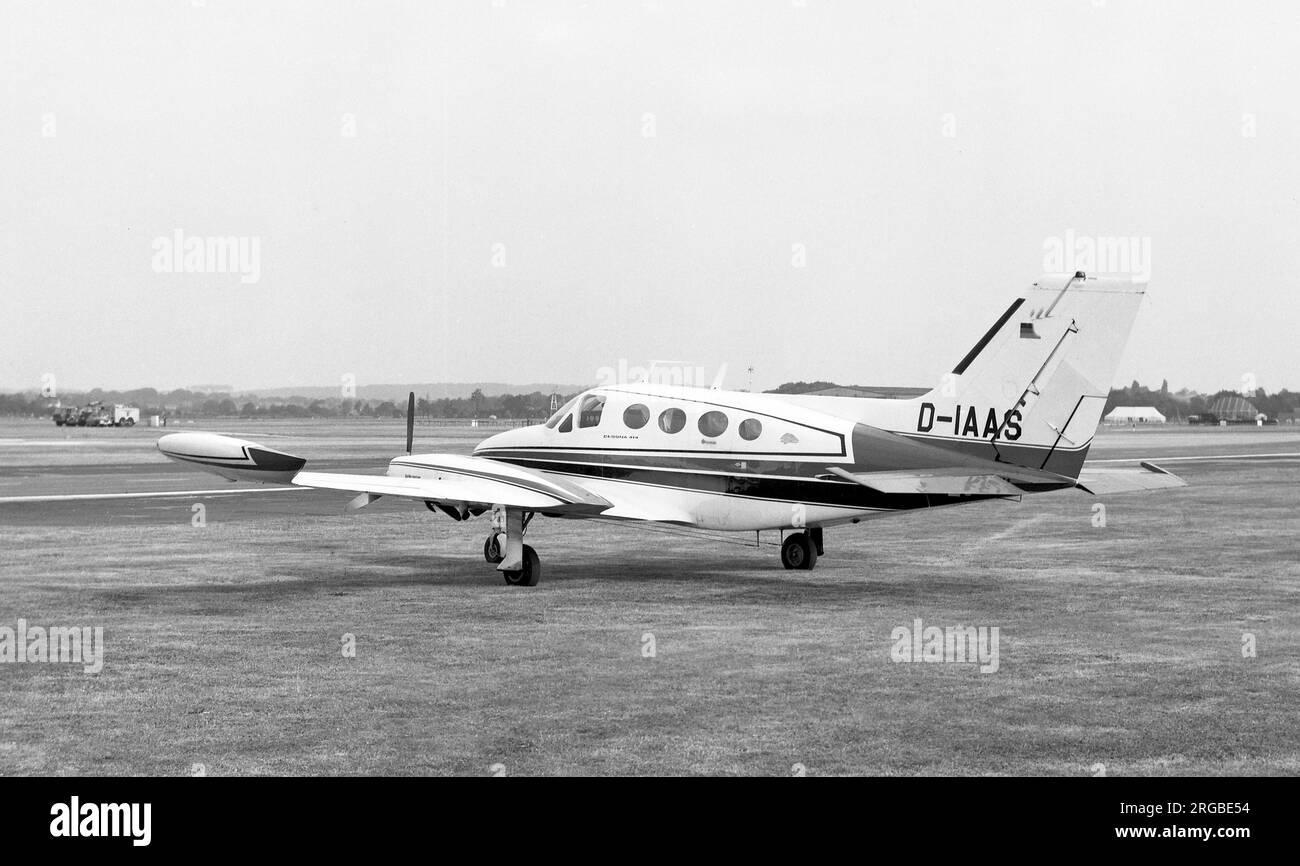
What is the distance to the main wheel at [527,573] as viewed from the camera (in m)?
21.3

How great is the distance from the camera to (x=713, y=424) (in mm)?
21703

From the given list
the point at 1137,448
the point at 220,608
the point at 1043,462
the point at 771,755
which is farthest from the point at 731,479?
the point at 1137,448

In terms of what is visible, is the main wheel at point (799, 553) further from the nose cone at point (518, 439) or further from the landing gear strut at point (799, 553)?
the nose cone at point (518, 439)

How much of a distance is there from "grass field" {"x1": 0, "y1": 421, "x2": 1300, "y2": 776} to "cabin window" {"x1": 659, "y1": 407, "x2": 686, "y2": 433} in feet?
8.61

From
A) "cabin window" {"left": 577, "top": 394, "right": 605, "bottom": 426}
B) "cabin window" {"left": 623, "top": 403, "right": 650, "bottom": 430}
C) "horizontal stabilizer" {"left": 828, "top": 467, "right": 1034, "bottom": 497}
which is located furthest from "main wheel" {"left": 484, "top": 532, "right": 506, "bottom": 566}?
"horizontal stabilizer" {"left": 828, "top": 467, "right": 1034, "bottom": 497}

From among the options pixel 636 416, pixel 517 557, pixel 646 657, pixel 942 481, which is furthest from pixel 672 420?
pixel 646 657

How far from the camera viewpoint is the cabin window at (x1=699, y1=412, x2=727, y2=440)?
21.6 meters

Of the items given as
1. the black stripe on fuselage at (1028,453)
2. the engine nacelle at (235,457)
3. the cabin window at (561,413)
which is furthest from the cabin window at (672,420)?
the engine nacelle at (235,457)

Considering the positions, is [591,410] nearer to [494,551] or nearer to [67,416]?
[494,551]

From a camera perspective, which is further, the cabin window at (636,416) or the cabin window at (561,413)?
the cabin window at (561,413)

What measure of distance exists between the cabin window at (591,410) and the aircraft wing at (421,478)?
1.16 metres

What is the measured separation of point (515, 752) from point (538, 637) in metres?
5.78

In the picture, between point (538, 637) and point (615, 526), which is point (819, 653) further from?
point (615, 526)

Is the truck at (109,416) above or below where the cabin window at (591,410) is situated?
below
